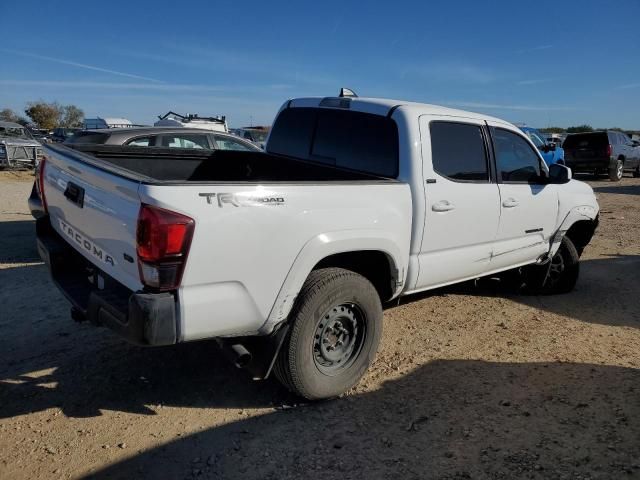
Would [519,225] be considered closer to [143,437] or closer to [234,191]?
[234,191]

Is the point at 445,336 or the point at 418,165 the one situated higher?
the point at 418,165

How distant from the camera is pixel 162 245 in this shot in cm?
241

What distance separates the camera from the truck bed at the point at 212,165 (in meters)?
4.09

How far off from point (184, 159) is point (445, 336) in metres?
2.83

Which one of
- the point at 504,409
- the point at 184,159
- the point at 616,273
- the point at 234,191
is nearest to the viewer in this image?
the point at 234,191

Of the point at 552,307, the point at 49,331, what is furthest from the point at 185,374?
the point at 552,307

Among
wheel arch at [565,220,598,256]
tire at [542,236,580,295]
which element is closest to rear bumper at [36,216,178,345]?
tire at [542,236,580,295]

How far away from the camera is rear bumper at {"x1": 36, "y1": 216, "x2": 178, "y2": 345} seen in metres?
2.46

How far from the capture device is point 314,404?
337 centimetres

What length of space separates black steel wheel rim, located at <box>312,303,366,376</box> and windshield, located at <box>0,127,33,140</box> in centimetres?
1909

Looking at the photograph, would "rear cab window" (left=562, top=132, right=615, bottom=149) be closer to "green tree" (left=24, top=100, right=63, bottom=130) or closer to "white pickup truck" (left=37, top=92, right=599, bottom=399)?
"white pickup truck" (left=37, top=92, right=599, bottom=399)

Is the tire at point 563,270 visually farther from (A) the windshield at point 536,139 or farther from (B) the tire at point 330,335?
(A) the windshield at point 536,139

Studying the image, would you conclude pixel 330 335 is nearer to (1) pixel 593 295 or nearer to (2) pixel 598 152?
(1) pixel 593 295

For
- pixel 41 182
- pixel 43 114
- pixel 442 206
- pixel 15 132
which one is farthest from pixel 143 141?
pixel 43 114
